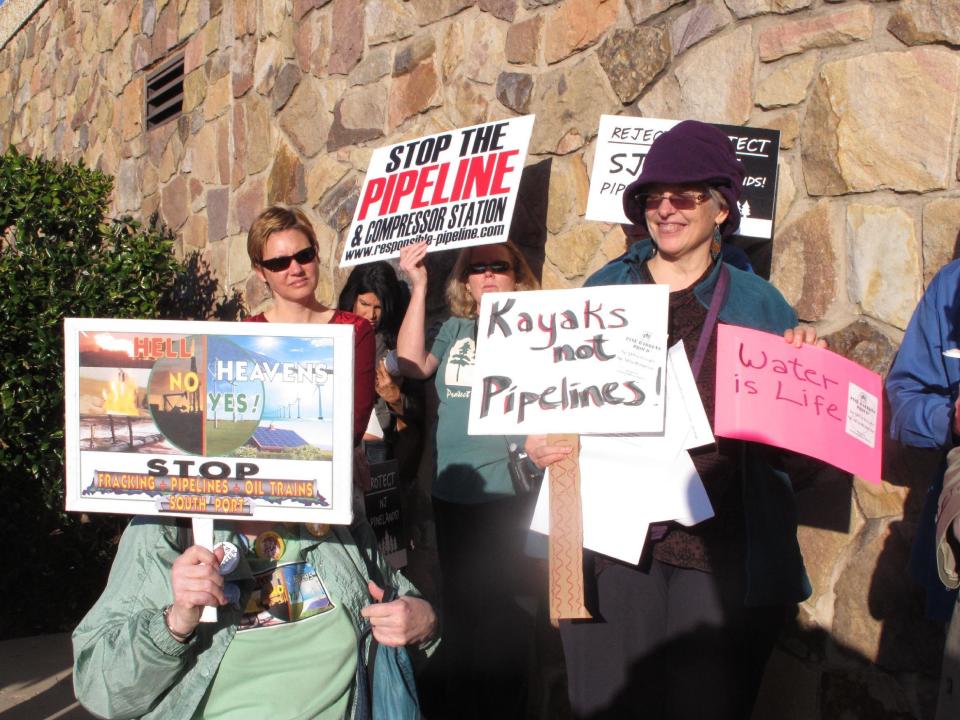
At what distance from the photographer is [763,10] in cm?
336

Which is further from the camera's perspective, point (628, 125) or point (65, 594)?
point (65, 594)

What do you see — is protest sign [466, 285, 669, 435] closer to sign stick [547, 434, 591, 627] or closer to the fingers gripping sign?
sign stick [547, 434, 591, 627]

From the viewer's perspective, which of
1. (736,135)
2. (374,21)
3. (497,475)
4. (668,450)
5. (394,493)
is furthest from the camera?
(374,21)

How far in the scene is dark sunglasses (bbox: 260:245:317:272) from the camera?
10.7 feet

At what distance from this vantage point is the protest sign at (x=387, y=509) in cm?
420

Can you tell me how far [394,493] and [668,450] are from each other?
2.07 metres

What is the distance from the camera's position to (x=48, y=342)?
5.02m

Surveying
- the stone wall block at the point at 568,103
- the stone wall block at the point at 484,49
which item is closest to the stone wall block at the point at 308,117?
the stone wall block at the point at 484,49

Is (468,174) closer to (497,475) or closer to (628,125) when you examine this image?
(628,125)

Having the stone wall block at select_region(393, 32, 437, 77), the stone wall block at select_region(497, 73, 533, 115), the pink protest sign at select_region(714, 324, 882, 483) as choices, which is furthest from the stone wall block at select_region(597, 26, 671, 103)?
the pink protest sign at select_region(714, 324, 882, 483)

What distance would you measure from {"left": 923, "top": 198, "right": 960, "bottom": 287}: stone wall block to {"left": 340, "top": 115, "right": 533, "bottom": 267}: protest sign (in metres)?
1.40

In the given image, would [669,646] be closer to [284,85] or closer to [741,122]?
[741,122]

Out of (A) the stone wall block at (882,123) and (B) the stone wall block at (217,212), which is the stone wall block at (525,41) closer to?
(A) the stone wall block at (882,123)

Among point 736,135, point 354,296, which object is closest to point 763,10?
point 736,135
